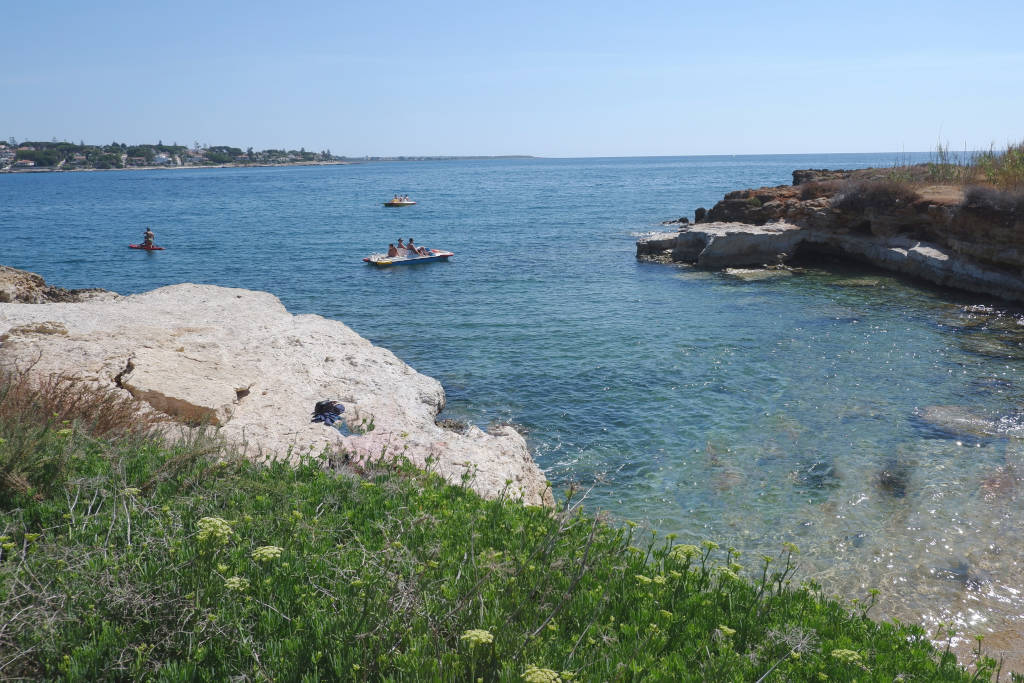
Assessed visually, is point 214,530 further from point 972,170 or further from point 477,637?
point 972,170

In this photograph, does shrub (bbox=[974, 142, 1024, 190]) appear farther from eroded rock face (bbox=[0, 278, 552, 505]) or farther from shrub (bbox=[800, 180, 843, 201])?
eroded rock face (bbox=[0, 278, 552, 505])

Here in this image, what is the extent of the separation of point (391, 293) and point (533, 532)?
21.6 meters

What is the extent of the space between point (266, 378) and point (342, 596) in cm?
812

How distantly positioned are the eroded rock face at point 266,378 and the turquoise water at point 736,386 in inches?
63.4

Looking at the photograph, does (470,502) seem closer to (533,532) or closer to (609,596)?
(533,532)

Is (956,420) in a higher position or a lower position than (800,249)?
lower

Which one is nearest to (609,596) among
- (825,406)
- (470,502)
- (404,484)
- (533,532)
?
(533,532)

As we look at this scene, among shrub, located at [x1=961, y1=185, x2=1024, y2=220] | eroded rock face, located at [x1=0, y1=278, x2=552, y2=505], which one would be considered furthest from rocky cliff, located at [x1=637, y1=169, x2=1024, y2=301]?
eroded rock face, located at [x1=0, y1=278, x2=552, y2=505]

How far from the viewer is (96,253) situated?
38.1m

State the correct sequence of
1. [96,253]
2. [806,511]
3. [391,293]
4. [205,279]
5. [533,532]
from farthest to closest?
[96,253]
[205,279]
[391,293]
[806,511]
[533,532]

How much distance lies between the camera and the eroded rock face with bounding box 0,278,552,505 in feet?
29.8

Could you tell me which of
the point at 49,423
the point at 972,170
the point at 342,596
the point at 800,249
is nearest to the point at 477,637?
the point at 342,596

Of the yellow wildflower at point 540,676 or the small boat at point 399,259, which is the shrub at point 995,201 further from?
the yellow wildflower at point 540,676

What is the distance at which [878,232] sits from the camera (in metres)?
27.1
